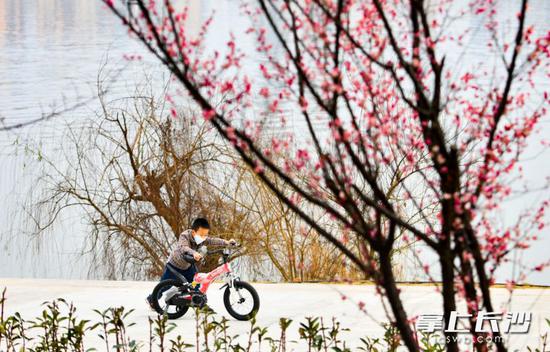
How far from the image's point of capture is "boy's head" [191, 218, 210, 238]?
5.96 m

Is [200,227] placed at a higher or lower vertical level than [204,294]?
higher

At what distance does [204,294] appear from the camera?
19.6 ft

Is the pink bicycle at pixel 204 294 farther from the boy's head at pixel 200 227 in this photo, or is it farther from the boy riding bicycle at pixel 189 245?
the boy's head at pixel 200 227

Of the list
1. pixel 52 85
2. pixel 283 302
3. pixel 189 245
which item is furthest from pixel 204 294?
pixel 52 85

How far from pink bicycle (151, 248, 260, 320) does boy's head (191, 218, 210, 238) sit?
146mm

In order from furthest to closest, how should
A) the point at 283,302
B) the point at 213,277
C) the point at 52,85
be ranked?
1. the point at 52,85
2. the point at 283,302
3. the point at 213,277

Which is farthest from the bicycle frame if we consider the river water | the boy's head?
the river water

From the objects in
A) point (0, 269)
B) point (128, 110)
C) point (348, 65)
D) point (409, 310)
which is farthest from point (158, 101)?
point (348, 65)

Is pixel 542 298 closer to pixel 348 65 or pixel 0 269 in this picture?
pixel 348 65

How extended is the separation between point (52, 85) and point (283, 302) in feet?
36.3

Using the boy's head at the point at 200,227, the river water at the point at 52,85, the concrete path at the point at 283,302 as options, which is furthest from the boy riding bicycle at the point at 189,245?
the river water at the point at 52,85

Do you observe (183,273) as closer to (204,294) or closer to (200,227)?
(204,294)

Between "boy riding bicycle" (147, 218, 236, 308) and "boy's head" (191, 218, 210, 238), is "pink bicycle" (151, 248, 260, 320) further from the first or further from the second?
"boy's head" (191, 218, 210, 238)

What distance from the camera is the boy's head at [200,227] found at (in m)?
5.96
